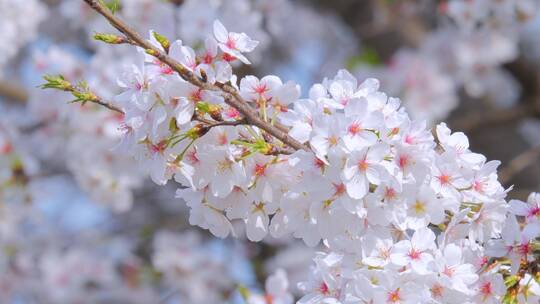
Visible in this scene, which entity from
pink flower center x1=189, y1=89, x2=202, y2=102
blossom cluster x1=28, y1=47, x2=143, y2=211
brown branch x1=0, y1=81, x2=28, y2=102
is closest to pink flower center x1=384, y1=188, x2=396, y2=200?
pink flower center x1=189, y1=89, x2=202, y2=102

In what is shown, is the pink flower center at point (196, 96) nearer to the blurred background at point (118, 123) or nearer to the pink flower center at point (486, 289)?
the pink flower center at point (486, 289)

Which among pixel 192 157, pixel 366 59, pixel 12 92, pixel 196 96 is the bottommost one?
pixel 12 92

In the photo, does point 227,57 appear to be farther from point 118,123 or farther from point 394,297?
point 118,123

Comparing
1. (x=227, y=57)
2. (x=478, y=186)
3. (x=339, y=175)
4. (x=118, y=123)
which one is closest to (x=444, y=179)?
(x=478, y=186)

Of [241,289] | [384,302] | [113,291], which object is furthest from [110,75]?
[384,302]

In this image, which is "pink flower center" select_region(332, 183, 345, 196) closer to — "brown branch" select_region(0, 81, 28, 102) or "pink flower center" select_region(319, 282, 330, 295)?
"pink flower center" select_region(319, 282, 330, 295)

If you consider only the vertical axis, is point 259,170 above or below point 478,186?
below
